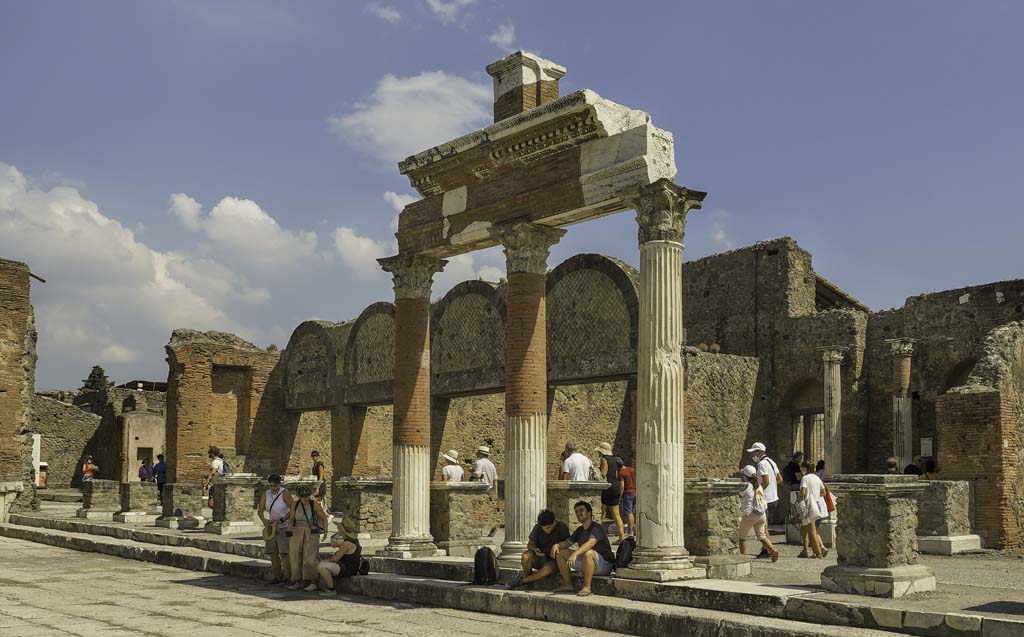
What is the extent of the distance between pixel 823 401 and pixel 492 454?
715cm

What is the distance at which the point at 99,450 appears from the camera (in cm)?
3278

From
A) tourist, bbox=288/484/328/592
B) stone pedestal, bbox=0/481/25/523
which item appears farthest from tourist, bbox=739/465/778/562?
stone pedestal, bbox=0/481/25/523

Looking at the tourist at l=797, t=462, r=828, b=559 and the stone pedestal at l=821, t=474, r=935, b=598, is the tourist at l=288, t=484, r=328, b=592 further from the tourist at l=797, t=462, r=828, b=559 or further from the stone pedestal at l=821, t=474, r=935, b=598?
the tourist at l=797, t=462, r=828, b=559

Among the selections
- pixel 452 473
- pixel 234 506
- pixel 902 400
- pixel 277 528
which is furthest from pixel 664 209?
pixel 902 400

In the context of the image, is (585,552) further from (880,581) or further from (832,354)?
(832,354)

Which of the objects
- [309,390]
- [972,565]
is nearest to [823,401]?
[972,565]

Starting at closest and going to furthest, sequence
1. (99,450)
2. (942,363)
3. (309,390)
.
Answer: (942,363) → (309,390) → (99,450)

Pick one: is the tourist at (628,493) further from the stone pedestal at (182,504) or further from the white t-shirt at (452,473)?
the stone pedestal at (182,504)

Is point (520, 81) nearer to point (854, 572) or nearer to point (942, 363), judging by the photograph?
point (854, 572)

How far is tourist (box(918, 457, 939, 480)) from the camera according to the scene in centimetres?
1511

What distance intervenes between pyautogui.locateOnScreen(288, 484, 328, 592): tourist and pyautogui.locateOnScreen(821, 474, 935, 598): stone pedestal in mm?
5012

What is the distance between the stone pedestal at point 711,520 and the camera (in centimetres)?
961

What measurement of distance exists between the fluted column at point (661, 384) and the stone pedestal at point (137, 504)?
492 inches

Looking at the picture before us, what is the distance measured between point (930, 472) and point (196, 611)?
11899 mm
